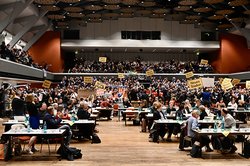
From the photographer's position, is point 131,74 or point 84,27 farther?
point 84,27

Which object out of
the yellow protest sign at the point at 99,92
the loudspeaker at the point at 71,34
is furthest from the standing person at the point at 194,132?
the loudspeaker at the point at 71,34

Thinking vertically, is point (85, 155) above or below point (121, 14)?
below

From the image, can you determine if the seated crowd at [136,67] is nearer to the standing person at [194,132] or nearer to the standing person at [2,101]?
the standing person at [2,101]

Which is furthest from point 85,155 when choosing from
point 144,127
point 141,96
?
point 141,96

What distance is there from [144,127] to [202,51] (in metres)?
28.8

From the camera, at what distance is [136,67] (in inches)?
1559

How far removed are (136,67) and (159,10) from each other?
7399mm

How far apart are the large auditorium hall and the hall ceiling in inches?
4.2

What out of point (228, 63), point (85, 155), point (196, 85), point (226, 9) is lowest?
point (85, 155)

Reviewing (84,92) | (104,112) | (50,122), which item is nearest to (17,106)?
(50,122)

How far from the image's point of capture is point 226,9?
3156 cm

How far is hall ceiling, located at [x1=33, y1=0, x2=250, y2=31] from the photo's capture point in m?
29.7

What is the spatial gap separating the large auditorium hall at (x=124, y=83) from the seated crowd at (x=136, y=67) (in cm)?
11

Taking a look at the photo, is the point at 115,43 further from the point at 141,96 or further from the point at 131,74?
the point at 141,96
